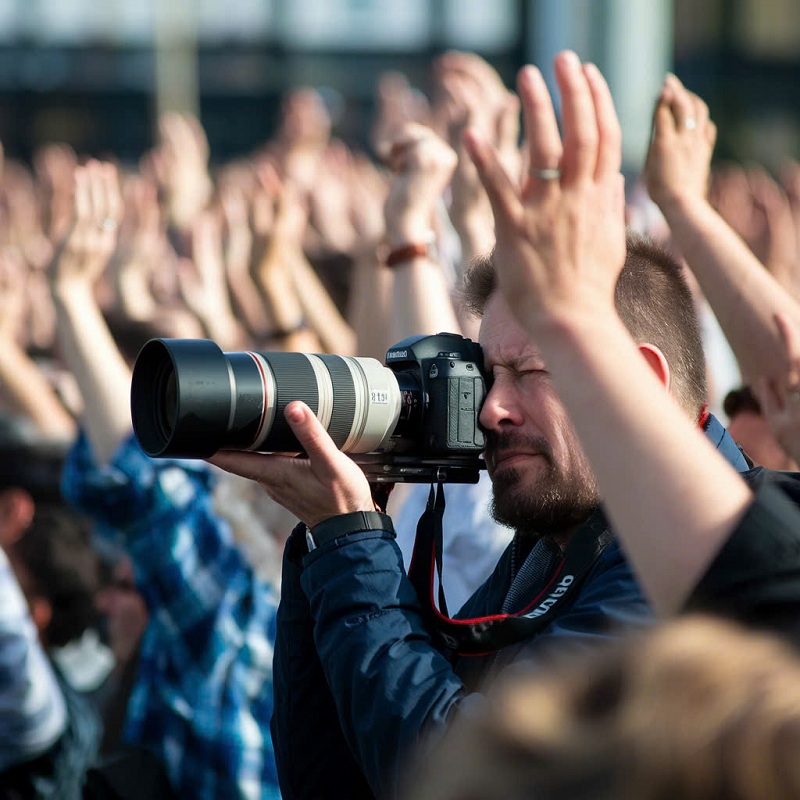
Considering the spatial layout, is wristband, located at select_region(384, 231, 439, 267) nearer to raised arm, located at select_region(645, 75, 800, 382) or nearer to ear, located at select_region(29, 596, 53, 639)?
raised arm, located at select_region(645, 75, 800, 382)

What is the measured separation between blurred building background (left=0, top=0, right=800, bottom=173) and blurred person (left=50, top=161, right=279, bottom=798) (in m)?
17.5

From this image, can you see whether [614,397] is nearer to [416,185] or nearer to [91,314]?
[416,185]

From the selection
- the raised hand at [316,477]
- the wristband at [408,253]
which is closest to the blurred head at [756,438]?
the wristband at [408,253]

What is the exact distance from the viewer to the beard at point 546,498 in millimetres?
1741

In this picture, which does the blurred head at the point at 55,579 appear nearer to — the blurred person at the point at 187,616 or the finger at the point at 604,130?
the blurred person at the point at 187,616

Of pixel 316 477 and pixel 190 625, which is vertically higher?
pixel 316 477

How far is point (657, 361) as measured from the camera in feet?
5.70

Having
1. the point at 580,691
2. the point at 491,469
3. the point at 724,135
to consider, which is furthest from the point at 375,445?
the point at 724,135

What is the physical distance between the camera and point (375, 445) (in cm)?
189

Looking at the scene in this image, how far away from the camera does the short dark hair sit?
1.80 metres

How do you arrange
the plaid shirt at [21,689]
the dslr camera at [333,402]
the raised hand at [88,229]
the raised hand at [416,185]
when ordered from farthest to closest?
the raised hand at [88,229], the raised hand at [416,185], the plaid shirt at [21,689], the dslr camera at [333,402]

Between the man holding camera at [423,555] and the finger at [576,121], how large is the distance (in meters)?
0.51

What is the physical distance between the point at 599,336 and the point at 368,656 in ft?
1.86

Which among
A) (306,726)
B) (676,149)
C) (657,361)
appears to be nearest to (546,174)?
(657,361)
